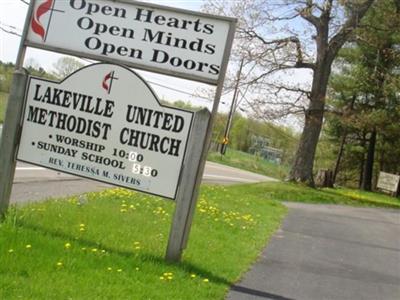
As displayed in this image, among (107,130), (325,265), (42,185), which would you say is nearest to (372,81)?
(42,185)

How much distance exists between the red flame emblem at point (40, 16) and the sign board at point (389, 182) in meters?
32.3

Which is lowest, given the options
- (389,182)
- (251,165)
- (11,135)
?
(251,165)

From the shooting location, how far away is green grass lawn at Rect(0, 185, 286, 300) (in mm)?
4816

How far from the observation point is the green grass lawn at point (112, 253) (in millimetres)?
4816

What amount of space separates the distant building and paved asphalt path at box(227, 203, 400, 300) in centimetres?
6130

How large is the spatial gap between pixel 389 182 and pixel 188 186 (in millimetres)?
32803

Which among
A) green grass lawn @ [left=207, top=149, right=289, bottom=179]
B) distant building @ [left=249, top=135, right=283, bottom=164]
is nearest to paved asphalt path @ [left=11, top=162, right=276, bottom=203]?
green grass lawn @ [left=207, top=149, right=289, bottom=179]

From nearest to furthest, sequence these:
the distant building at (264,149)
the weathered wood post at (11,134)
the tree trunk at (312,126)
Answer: the weathered wood post at (11,134), the tree trunk at (312,126), the distant building at (264,149)

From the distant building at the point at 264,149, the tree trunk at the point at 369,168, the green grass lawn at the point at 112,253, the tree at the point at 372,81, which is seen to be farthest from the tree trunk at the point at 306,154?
the distant building at the point at 264,149

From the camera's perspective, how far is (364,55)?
3394 cm

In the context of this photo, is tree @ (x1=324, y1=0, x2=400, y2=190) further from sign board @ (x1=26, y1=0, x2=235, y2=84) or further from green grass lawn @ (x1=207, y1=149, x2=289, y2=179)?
sign board @ (x1=26, y1=0, x2=235, y2=84)

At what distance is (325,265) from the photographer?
7.86 meters

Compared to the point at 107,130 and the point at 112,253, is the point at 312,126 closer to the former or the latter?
the point at 107,130

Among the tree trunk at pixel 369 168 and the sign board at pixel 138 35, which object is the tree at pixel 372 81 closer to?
the tree trunk at pixel 369 168
